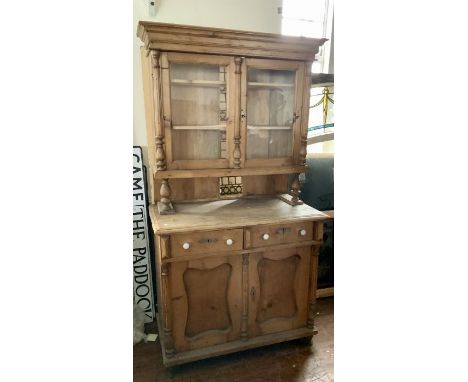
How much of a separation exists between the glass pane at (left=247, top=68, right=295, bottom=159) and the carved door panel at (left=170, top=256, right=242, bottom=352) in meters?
0.62

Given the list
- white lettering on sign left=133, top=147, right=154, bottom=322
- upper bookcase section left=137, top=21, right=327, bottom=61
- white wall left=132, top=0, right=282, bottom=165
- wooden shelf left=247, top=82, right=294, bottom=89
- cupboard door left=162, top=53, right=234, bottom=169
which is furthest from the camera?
white lettering on sign left=133, top=147, right=154, bottom=322

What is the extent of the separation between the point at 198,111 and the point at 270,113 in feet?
1.32

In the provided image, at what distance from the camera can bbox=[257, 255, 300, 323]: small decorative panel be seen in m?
1.64

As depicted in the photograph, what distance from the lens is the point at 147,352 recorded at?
1745mm

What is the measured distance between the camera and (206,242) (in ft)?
4.84

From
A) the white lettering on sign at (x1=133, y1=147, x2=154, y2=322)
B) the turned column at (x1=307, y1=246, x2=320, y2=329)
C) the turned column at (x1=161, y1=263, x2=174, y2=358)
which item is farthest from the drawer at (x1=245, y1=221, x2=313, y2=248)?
the white lettering on sign at (x1=133, y1=147, x2=154, y2=322)

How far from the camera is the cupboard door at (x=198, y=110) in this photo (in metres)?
1.49

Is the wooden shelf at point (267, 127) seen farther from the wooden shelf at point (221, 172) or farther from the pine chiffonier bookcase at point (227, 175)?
the wooden shelf at point (221, 172)

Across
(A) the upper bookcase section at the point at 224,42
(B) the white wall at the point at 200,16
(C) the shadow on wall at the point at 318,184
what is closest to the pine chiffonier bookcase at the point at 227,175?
(A) the upper bookcase section at the point at 224,42

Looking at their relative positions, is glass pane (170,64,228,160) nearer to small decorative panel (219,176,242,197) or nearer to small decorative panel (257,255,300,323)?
small decorative panel (219,176,242,197)
